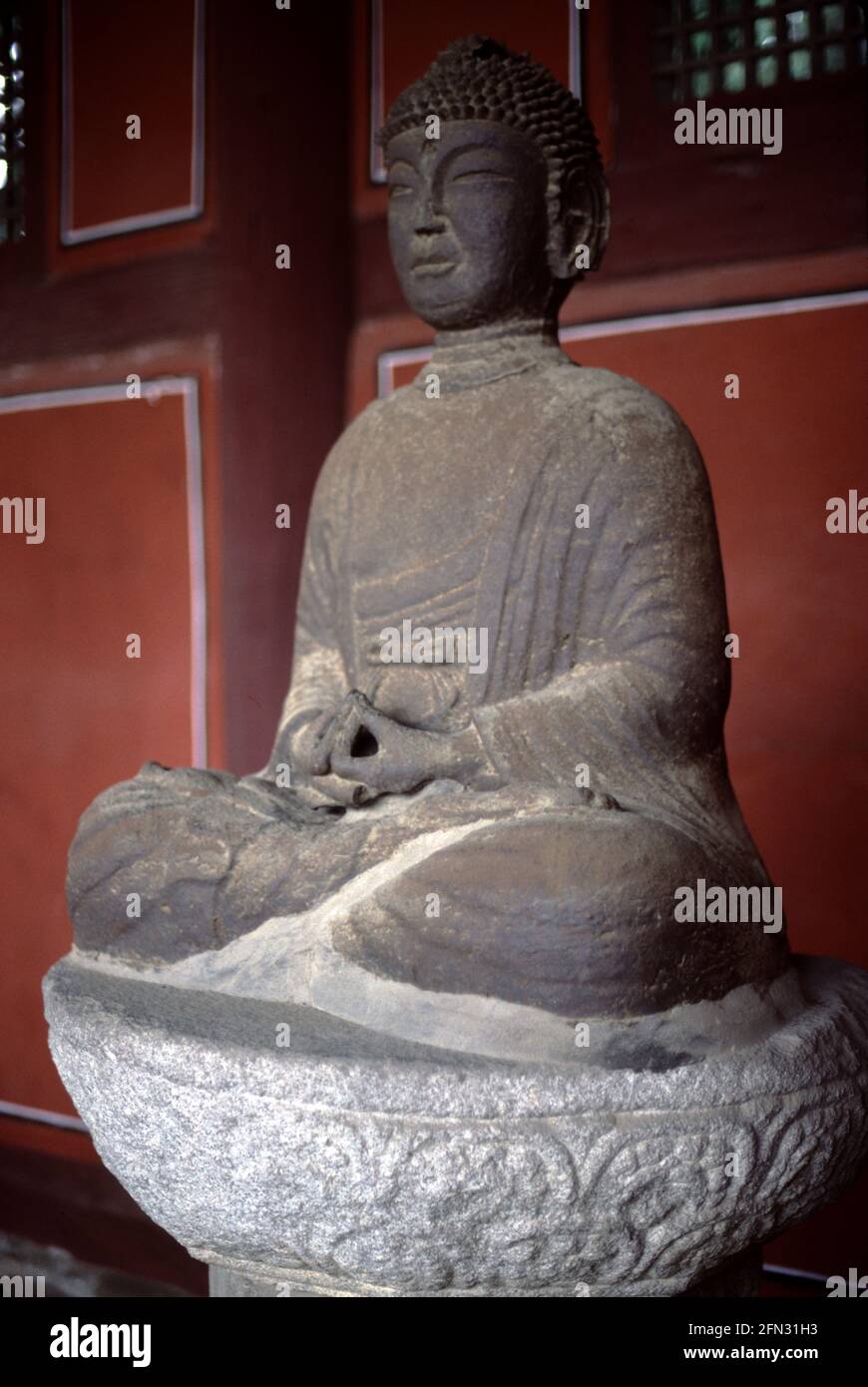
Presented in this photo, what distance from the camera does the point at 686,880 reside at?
2.40 m

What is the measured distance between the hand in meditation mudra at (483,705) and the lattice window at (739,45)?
4.08 feet

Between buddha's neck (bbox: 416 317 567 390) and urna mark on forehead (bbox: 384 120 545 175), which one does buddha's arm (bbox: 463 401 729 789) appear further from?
urna mark on forehead (bbox: 384 120 545 175)

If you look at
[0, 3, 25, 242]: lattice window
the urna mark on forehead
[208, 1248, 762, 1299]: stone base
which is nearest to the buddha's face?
the urna mark on forehead

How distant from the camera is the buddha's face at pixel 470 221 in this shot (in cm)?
288

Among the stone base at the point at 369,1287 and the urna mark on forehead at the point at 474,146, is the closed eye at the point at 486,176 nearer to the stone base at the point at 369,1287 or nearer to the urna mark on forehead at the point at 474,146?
the urna mark on forehead at the point at 474,146

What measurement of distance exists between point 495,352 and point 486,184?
0.29 metres

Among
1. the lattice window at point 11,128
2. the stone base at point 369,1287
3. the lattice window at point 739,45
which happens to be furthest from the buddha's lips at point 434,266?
the lattice window at point 11,128

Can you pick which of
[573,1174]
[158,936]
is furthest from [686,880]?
[158,936]

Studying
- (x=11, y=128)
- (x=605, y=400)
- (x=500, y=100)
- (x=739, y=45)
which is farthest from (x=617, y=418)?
(x=11, y=128)

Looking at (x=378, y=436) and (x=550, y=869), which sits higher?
(x=378, y=436)

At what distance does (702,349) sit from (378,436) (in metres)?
1.22

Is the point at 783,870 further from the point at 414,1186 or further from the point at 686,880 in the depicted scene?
the point at 414,1186

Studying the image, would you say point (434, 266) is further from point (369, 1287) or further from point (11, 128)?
point (11, 128)

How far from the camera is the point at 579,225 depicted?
302cm
